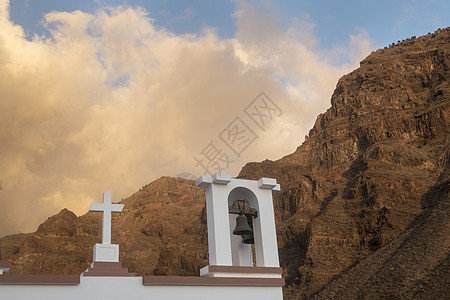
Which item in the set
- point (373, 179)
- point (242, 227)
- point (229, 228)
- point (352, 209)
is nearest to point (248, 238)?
point (242, 227)

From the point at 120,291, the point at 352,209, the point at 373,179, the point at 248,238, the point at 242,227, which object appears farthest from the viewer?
the point at 373,179

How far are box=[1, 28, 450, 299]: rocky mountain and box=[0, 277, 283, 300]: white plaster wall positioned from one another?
28550 millimetres

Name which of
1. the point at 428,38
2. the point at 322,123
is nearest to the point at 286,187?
the point at 322,123

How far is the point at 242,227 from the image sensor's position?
11633 mm

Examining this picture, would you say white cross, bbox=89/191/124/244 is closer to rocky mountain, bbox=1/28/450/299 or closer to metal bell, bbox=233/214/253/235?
metal bell, bbox=233/214/253/235

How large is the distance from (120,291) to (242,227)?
3455 mm

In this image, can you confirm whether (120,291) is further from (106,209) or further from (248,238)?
(248,238)

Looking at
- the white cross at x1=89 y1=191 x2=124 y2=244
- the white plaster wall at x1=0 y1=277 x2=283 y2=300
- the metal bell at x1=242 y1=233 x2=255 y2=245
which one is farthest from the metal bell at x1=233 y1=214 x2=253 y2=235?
the white cross at x1=89 y1=191 x2=124 y2=244

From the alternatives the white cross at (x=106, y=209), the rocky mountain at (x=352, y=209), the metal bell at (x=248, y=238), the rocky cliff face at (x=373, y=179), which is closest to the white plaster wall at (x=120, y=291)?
the white cross at (x=106, y=209)

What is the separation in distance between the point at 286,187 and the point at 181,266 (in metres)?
18.6

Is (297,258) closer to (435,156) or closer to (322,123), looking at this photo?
(435,156)

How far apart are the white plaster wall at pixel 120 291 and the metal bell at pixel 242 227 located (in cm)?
158

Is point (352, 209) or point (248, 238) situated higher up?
point (352, 209)

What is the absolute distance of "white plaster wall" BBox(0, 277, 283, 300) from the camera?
8578mm
